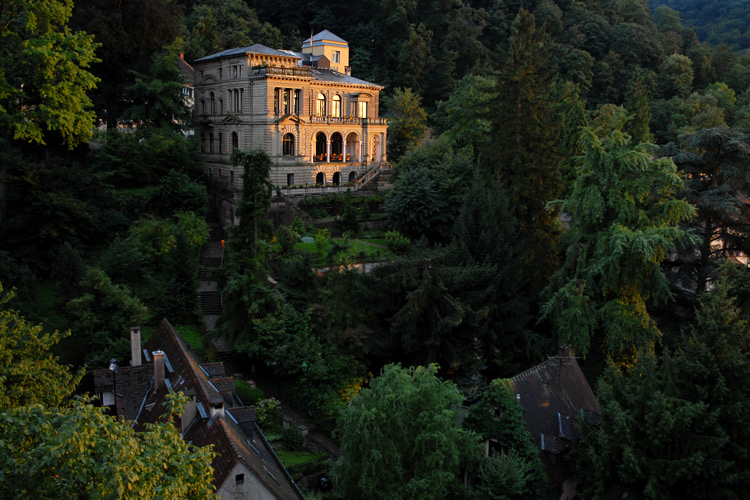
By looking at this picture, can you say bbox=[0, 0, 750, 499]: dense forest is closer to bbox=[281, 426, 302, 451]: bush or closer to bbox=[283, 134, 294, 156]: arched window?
bbox=[281, 426, 302, 451]: bush

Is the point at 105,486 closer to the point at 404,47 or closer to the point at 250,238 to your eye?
the point at 250,238

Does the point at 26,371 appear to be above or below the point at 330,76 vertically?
below

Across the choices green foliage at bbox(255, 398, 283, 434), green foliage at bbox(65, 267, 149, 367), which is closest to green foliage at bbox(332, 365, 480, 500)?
green foliage at bbox(255, 398, 283, 434)

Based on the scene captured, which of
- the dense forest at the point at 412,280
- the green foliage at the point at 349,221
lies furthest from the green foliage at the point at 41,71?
the green foliage at the point at 349,221

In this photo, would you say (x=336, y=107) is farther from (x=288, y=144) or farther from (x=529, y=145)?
(x=529, y=145)

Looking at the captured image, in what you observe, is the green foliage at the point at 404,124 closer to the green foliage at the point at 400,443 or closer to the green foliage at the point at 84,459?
the green foliage at the point at 400,443

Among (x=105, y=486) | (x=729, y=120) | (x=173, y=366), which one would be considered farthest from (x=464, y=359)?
(x=729, y=120)

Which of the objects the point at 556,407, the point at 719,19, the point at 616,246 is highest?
the point at 719,19

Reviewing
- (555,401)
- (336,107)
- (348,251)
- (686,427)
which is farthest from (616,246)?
(336,107)
